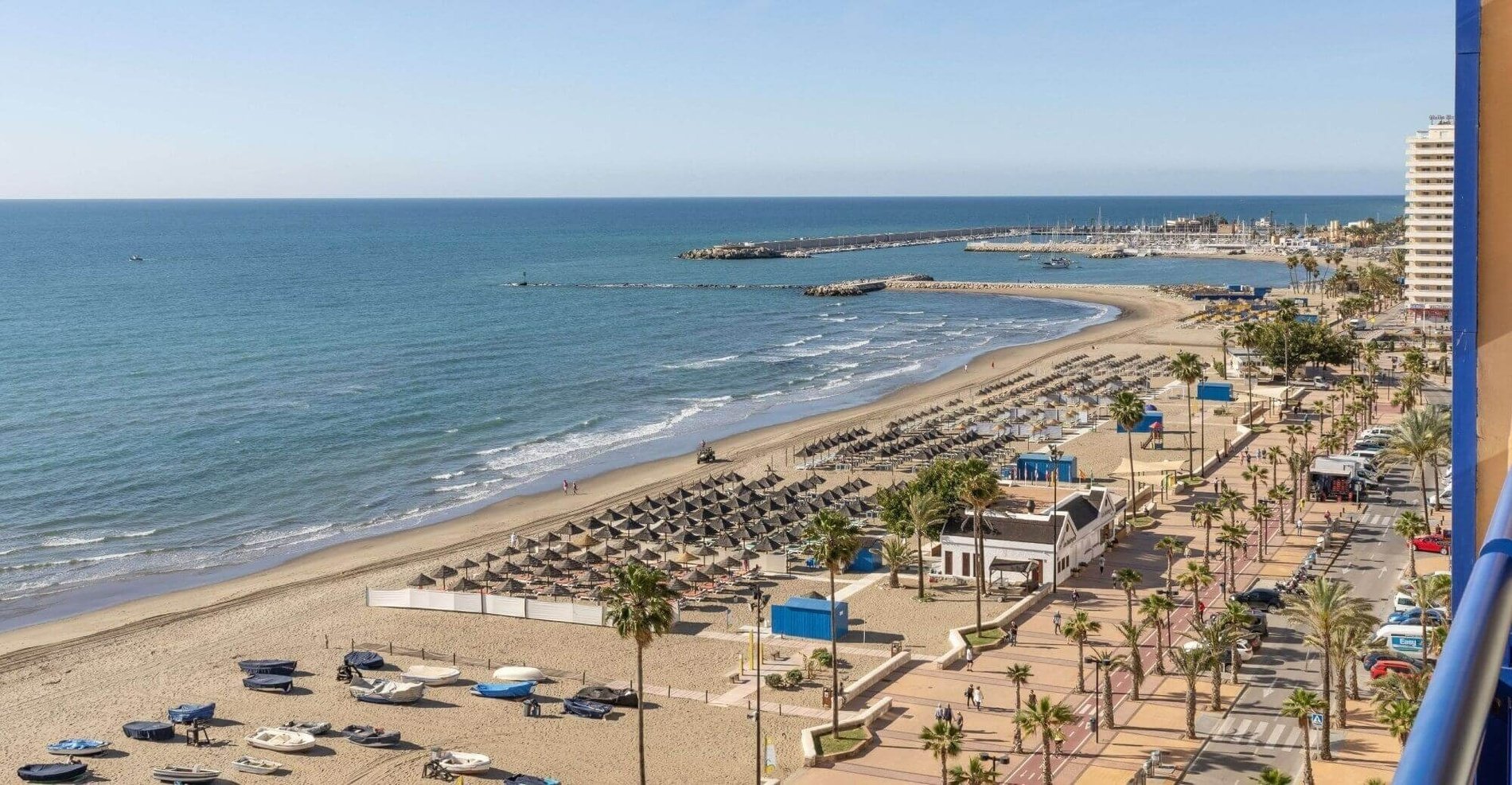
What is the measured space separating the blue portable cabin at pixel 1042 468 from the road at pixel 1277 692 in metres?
16.6

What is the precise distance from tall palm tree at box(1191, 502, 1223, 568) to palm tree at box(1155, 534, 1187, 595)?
3.37 ft

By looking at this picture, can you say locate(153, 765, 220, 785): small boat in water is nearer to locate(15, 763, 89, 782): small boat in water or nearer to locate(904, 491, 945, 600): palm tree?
locate(15, 763, 89, 782): small boat in water

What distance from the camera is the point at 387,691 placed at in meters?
43.8

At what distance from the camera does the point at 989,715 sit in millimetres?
40125

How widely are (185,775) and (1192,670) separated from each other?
29.5 m

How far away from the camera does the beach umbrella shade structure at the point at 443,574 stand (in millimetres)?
54656

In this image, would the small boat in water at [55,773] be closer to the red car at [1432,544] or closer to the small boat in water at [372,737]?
the small boat in water at [372,737]

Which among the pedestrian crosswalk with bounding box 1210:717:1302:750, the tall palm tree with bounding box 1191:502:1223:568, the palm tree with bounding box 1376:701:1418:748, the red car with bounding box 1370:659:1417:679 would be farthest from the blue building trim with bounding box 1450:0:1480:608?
the tall palm tree with bounding box 1191:502:1223:568

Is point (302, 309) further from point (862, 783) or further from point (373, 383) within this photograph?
point (862, 783)

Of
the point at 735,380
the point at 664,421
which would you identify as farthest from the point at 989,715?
the point at 735,380

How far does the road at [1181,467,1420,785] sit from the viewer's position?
115 ft

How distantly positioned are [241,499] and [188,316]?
292 feet

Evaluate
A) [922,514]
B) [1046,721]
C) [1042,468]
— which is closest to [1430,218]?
[1042,468]

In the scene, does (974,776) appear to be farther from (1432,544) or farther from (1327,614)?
(1432,544)
